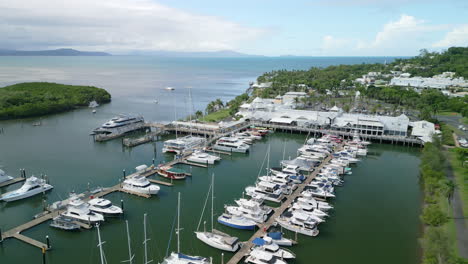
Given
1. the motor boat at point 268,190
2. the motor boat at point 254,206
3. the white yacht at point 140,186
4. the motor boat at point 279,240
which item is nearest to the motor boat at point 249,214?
the motor boat at point 254,206

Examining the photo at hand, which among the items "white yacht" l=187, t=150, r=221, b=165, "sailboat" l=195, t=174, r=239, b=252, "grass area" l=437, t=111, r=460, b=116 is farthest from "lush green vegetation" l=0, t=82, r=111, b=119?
"grass area" l=437, t=111, r=460, b=116

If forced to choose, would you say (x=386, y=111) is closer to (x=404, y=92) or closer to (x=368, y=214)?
(x=404, y=92)

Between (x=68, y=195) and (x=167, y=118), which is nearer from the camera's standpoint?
(x=68, y=195)

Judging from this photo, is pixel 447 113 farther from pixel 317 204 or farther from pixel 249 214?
pixel 249 214

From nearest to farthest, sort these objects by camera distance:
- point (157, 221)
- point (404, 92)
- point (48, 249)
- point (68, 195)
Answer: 1. point (48, 249)
2. point (157, 221)
3. point (68, 195)
4. point (404, 92)

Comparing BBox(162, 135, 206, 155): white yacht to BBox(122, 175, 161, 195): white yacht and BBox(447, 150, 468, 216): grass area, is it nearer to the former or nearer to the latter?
BBox(122, 175, 161, 195): white yacht

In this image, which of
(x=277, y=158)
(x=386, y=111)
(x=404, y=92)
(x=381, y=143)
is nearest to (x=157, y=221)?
(x=277, y=158)

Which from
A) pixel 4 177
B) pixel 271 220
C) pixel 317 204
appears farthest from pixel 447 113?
pixel 4 177
